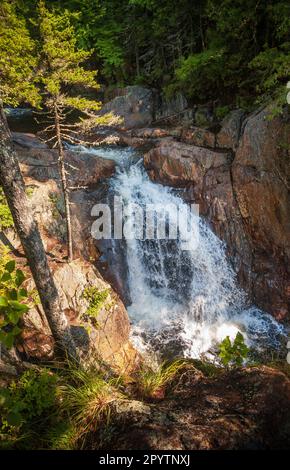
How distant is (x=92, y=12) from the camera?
1852 centimetres

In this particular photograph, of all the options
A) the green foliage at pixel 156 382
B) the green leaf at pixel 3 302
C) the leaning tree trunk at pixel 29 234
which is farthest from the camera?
the leaning tree trunk at pixel 29 234

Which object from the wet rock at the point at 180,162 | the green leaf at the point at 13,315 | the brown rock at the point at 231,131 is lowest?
the green leaf at the point at 13,315

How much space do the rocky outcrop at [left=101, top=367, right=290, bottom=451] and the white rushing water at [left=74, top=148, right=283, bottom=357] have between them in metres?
6.40

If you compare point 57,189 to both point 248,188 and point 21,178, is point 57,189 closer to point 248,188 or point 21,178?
point 21,178

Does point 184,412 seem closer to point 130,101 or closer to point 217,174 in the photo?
point 217,174

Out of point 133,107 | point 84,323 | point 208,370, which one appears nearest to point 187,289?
point 84,323

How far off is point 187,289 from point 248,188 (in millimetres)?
4042

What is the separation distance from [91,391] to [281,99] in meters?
7.71

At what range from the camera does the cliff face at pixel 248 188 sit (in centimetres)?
920

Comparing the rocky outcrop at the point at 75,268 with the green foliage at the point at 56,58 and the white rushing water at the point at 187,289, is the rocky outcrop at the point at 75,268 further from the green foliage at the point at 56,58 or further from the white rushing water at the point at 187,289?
the green foliage at the point at 56,58

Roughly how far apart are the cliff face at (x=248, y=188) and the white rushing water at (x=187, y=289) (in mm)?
471

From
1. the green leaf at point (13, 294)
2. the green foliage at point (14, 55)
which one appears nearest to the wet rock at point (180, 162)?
the green foliage at point (14, 55)
